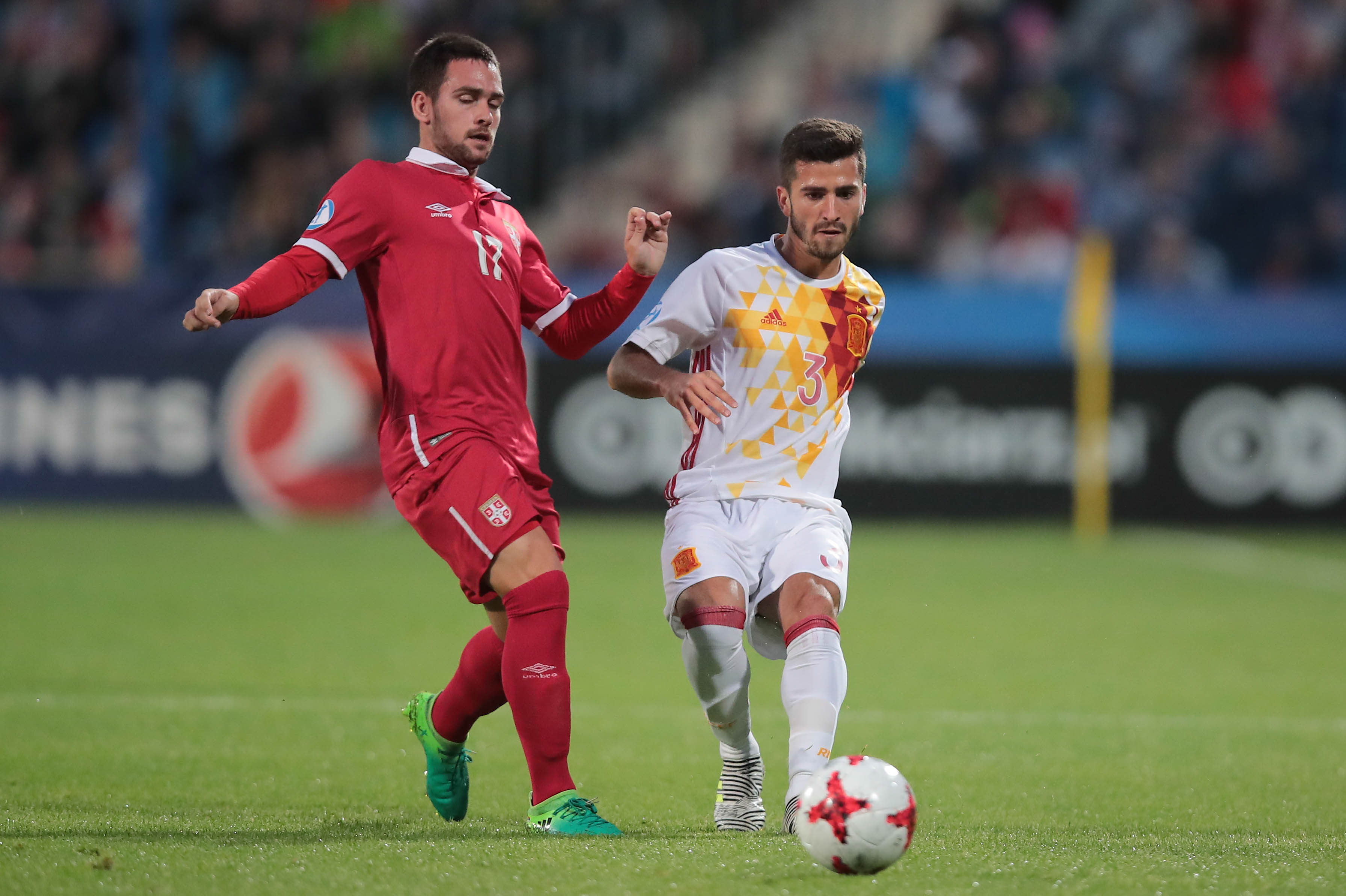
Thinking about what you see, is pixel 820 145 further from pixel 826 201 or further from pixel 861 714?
pixel 861 714

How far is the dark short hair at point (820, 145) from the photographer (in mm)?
4715

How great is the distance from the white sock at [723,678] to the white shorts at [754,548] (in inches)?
3.3

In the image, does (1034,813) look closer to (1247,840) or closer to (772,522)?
(1247,840)

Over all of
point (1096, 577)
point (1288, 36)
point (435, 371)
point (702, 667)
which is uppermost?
point (1288, 36)

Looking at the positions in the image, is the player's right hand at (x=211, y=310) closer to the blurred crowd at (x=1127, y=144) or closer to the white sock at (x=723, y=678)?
the white sock at (x=723, y=678)

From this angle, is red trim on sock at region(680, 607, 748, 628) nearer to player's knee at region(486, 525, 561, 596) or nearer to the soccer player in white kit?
the soccer player in white kit

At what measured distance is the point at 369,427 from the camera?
514 inches

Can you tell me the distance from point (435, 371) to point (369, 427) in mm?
8612

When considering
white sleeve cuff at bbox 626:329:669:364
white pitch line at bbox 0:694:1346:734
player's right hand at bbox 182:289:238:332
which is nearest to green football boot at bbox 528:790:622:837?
white sleeve cuff at bbox 626:329:669:364

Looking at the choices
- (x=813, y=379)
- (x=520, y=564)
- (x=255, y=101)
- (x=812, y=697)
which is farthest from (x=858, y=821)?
(x=255, y=101)

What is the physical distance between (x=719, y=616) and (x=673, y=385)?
25.4 inches

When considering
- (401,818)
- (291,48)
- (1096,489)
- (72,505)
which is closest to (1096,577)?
(1096,489)

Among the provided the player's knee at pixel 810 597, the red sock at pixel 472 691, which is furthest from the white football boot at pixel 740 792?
the red sock at pixel 472 691

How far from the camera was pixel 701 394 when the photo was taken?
14.8 ft
